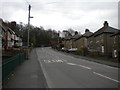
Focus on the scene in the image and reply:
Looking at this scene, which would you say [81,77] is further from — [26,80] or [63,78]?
[26,80]

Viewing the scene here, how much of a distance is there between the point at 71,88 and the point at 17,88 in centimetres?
230

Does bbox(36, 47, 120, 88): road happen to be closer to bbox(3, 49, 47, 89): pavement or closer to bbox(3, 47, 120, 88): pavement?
bbox(3, 47, 120, 88): pavement

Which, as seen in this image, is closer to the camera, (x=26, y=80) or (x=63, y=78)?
(x=26, y=80)

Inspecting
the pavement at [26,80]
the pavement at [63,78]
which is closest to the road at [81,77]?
the pavement at [63,78]

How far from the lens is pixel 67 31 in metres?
143

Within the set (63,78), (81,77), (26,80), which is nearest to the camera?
(26,80)

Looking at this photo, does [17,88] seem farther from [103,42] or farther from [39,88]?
[103,42]

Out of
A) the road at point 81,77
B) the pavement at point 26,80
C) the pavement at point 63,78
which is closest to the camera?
the pavement at point 26,80

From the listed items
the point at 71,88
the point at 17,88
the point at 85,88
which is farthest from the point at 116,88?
the point at 17,88

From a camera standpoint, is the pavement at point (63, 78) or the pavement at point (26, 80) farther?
the pavement at point (63, 78)

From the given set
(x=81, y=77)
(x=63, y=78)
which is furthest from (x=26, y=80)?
(x=81, y=77)

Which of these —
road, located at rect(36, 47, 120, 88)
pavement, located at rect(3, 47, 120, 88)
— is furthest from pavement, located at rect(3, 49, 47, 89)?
road, located at rect(36, 47, 120, 88)

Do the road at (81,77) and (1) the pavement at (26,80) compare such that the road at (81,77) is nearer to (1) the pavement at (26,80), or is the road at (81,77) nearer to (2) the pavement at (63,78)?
(2) the pavement at (63,78)

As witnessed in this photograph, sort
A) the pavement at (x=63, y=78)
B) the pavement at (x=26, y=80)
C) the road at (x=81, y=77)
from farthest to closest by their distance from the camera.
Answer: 1. the road at (x=81, y=77)
2. the pavement at (x=63, y=78)
3. the pavement at (x=26, y=80)
